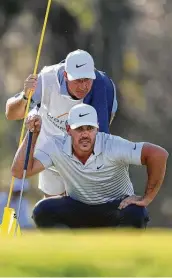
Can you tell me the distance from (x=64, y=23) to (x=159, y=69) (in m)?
1.80

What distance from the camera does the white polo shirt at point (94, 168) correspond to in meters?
6.17

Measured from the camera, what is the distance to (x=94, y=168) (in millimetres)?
6258


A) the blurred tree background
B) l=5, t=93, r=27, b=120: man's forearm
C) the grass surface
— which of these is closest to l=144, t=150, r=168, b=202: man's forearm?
l=5, t=93, r=27, b=120: man's forearm

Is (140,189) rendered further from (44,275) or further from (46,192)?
(44,275)

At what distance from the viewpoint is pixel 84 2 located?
19234mm

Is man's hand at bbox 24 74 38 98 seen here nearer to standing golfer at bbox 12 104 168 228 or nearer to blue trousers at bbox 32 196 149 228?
standing golfer at bbox 12 104 168 228

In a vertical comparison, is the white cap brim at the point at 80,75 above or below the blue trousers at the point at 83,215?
above

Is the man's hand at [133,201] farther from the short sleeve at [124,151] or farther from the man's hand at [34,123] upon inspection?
the man's hand at [34,123]

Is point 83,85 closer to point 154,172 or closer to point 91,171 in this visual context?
point 91,171

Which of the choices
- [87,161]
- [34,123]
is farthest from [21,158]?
[87,161]

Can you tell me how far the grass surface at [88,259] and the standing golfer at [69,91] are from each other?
333 centimetres

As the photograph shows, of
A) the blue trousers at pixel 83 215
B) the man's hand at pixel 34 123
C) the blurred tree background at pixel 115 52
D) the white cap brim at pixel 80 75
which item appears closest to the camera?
the blue trousers at pixel 83 215

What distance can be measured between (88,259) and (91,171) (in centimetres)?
343

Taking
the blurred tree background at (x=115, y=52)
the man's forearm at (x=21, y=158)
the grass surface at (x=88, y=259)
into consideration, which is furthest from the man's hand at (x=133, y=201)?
the blurred tree background at (x=115, y=52)
